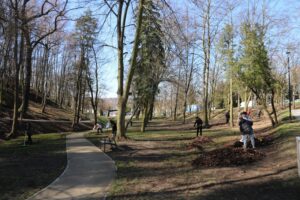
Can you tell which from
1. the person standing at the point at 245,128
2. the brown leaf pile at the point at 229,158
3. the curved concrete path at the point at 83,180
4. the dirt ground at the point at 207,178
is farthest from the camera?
the person standing at the point at 245,128

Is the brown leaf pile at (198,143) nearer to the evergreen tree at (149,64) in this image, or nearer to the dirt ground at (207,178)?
the dirt ground at (207,178)

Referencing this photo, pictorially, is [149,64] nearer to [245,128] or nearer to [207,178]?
[245,128]

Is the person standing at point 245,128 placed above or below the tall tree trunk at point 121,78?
below

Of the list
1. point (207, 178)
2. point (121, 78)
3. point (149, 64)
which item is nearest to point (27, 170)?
point (207, 178)

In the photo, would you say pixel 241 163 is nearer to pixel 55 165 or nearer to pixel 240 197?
pixel 240 197

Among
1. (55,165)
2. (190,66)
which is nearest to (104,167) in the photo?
(55,165)

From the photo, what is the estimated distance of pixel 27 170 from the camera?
41.6ft

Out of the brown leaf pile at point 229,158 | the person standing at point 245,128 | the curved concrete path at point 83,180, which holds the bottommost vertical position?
the curved concrete path at point 83,180

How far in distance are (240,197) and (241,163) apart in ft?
13.4

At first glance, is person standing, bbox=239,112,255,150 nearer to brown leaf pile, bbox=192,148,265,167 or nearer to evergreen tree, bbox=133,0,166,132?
brown leaf pile, bbox=192,148,265,167

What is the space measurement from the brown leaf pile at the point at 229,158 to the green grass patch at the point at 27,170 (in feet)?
16.8

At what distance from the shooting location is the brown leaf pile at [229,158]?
40.9ft

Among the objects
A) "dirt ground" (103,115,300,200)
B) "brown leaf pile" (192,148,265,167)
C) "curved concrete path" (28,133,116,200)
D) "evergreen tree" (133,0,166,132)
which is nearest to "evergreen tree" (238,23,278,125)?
"evergreen tree" (133,0,166,132)

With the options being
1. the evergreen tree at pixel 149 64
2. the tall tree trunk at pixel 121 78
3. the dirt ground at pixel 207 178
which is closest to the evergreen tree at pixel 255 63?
the tall tree trunk at pixel 121 78
